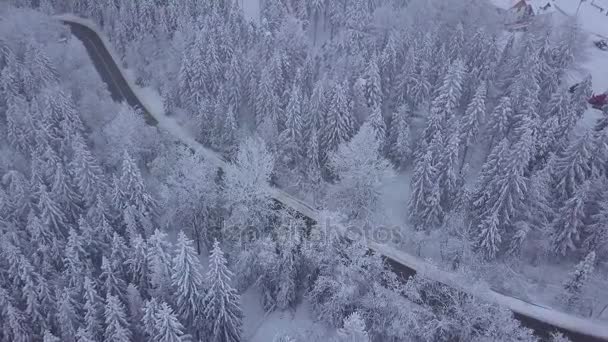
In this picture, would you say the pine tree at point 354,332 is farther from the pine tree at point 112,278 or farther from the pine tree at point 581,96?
the pine tree at point 581,96

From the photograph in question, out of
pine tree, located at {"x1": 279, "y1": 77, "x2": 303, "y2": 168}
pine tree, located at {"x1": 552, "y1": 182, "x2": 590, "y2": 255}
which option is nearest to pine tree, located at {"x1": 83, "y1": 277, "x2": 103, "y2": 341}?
pine tree, located at {"x1": 279, "y1": 77, "x2": 303, "y2": 168}

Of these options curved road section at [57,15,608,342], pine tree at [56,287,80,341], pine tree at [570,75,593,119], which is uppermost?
pine tree at [570,75,593,119]

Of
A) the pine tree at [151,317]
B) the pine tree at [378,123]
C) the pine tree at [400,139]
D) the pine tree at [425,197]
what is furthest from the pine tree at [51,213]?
the pine tree at [400,139]

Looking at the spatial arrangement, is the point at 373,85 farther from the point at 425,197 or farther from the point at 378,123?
the point at 425,197

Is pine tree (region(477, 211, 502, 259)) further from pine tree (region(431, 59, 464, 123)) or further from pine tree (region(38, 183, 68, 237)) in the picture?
pine tree (region(38, 183, 68, 237))

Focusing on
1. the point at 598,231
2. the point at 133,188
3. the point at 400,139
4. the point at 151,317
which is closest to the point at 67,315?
the point at 151,317

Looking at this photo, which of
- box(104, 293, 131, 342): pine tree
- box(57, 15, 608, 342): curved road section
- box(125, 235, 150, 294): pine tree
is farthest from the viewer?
box(57, 15, 608, 342): curved road section

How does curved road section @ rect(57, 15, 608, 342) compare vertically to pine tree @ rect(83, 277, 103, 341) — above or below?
below
